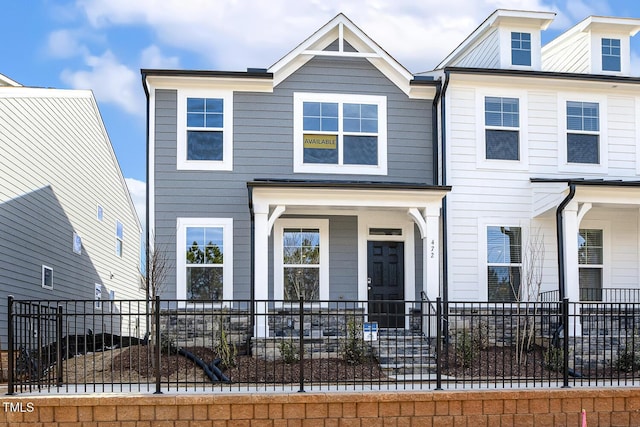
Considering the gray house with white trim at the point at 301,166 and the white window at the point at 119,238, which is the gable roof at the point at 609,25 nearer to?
the gray house with white trim at the point at 301,166

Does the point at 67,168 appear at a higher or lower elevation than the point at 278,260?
higher

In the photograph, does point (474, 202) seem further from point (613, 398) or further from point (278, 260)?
point (613, 398)

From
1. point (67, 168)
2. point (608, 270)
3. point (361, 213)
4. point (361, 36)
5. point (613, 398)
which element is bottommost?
point (613, 398)

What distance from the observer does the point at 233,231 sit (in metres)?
15.5

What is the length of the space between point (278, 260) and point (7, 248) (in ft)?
19.0

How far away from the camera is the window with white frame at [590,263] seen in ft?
53.7

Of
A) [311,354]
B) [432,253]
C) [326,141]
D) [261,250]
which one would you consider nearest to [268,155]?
[326,141]

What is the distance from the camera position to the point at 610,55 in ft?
58.9

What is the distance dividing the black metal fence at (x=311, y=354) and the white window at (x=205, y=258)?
0.37 m

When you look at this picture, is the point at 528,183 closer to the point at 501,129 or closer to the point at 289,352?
the point at 501,129

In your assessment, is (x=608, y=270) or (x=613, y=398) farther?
(x=608, y=270)

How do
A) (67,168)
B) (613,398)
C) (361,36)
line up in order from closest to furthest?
(613,398) → (361,36) → (67,168)

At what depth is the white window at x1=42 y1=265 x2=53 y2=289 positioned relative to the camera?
18.0m

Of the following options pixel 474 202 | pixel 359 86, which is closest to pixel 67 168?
pixel 359 86
